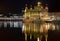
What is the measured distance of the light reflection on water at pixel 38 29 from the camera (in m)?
1.43

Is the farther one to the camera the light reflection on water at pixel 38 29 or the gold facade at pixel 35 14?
the gold facade at pixel 35 14

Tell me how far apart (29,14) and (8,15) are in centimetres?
32

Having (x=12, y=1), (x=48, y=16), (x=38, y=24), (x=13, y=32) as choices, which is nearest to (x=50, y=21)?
(x=48, y=16)

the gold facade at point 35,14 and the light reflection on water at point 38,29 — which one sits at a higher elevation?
the gold facade at point 35,14

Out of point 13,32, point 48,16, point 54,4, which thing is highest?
point 54,4

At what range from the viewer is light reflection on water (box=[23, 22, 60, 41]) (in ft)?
4.70

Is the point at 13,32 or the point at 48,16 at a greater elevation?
the point at 48,16

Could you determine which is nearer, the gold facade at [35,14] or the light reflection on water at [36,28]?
the light reflection on water at [36,28]

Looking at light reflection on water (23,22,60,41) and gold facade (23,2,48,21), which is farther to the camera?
gold facade (23,2,48,21)

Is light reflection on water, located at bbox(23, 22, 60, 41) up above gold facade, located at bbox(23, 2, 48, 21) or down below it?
below

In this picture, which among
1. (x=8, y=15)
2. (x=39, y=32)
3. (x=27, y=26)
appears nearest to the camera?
(x=39, y=32)

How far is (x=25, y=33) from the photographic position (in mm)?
1517

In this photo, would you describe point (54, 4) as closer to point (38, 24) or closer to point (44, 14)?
point (44, 14)

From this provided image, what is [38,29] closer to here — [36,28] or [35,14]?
[36,28]
